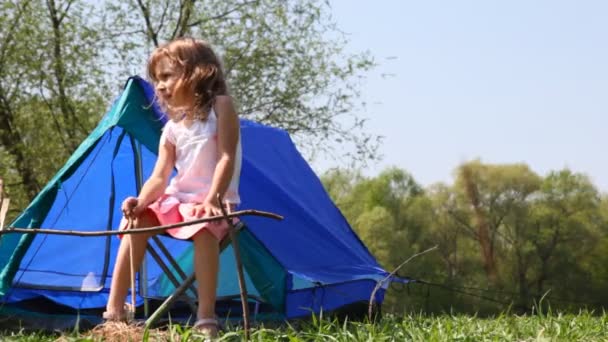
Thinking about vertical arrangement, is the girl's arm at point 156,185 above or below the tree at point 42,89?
below

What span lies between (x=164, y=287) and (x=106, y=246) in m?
0.44

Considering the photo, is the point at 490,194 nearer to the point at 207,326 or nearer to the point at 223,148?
the point at 223,148

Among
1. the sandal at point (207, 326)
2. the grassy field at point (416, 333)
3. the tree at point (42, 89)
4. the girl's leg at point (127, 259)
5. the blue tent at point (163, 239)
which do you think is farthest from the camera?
the tree at point (42, 89)

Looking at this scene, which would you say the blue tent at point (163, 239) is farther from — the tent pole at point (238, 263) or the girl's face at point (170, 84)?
the tent pole at point (238, 263)

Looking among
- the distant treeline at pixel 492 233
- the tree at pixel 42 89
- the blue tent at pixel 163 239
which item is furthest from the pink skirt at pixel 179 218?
the distant treeline at pixel 492 233

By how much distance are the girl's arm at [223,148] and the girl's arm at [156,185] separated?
10.0 inches

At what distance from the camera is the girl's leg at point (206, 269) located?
3.35 metres

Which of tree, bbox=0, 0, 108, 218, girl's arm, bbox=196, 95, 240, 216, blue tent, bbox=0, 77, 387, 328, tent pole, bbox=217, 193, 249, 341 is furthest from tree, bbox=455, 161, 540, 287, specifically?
tent pole, bbox=217, 193, 249, 341

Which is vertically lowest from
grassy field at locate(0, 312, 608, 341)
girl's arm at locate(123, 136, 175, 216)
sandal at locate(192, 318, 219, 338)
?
grassy field at locate(0, 312, 608, 341)

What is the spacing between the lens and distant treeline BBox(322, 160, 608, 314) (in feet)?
89.3

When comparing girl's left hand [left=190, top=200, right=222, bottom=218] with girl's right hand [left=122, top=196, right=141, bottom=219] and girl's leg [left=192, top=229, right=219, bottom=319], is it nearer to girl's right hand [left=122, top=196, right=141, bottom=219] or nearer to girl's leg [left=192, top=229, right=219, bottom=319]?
girl's leg [left=192, top=229, right=219, bottom=319]

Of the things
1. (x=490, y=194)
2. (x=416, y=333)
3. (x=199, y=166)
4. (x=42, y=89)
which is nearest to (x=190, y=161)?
(x=199, y=166)

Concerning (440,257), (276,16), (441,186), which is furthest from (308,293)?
(441,186)

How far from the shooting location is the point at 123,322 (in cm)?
335
